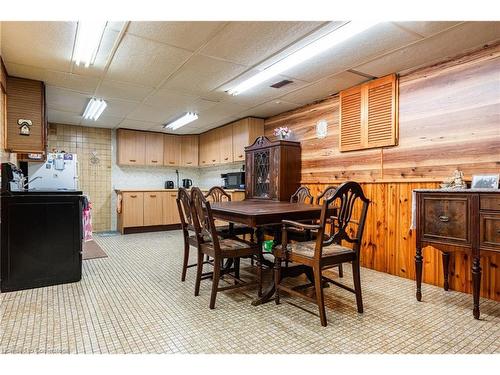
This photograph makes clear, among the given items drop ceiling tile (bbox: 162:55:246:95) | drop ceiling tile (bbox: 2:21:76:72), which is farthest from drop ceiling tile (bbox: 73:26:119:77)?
drop ceiling tile (bbox: 162:55:246:95)

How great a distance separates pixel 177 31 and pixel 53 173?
10.3 ft

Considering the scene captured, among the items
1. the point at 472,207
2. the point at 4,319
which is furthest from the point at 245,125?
the point at 4,319

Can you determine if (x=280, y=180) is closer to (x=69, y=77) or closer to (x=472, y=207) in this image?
(x=472, y=207)

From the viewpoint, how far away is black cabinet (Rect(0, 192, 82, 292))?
9.00 ft

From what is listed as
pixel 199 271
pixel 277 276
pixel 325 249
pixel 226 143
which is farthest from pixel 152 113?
pixel 325 249

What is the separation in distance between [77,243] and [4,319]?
3.18ft

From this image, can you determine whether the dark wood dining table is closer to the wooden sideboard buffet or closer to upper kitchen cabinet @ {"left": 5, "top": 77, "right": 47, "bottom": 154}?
the wooden sideboard buffet

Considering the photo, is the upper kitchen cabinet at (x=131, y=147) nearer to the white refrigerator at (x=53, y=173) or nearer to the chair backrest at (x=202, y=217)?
the white refrigerator at (x=53, y=173)

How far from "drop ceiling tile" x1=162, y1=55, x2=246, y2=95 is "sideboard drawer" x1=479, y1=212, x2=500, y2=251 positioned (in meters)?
2.60

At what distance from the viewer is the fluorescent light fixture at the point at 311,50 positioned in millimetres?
2342

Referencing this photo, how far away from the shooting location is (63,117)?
5.46 m

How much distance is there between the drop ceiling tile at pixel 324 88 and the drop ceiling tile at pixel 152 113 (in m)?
1.99

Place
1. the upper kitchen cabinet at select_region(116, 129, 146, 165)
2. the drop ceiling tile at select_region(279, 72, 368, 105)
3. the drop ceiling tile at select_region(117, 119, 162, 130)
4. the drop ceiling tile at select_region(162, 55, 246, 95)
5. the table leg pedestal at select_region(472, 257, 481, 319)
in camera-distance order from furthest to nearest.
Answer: the upper kitchen cabinet at select_region(116, 129, 146, 165), the drop ceiling tile at select_region(117, 119, 162, 130), the drop ceiling tile at select_region(279, 72, 368, 105), the drop ceiling tile at select_region(162, 55, 246, 95), the table leg pedestal at select_region(472, 257, 481, 319)

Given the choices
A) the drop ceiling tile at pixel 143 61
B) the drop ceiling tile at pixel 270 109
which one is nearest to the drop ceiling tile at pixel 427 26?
the drop ceiling tile at pixel 143 61
